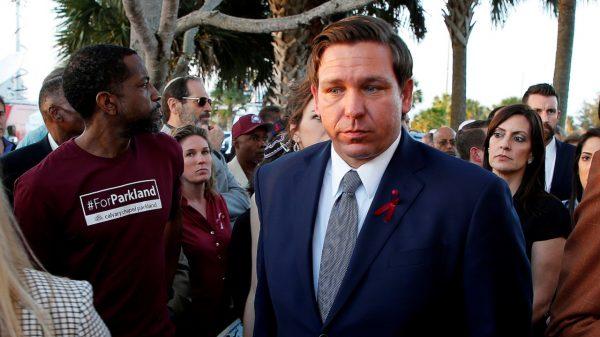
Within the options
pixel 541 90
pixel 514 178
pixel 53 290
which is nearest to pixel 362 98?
pixel 53 290

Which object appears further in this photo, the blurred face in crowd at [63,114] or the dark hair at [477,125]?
the dark hair at [477,125]

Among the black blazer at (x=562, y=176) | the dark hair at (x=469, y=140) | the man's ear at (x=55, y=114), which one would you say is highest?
the man's ear at (x=55, y=114)

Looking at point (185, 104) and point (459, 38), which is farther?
point (459, 38)

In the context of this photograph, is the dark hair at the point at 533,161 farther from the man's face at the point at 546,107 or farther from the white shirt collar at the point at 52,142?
the white shirt collar at the point at 52,142

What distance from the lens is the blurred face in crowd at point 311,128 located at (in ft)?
10.8

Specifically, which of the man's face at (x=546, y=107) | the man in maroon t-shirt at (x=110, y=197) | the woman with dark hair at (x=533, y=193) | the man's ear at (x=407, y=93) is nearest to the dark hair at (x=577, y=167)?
the woman with dark hair at (x=533, y=193)

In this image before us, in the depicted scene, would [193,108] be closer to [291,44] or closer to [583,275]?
[583,275]

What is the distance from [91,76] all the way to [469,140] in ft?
11.4

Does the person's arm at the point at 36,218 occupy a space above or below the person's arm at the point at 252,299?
above

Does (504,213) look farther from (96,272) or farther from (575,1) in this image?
(575,1)

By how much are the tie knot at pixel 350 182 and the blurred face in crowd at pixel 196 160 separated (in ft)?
6.14

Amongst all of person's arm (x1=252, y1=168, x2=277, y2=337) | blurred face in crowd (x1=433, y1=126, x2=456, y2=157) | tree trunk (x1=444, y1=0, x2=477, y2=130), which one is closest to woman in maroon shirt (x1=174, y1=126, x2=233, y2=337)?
person's arm (x1=252, y1=168, x2=277, y2=337)

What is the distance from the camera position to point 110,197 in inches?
101

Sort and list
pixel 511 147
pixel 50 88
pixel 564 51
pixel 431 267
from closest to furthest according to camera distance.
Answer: pixel 431 267 < pixel 50 88 < pixel 511 147 < pixel 564 51
